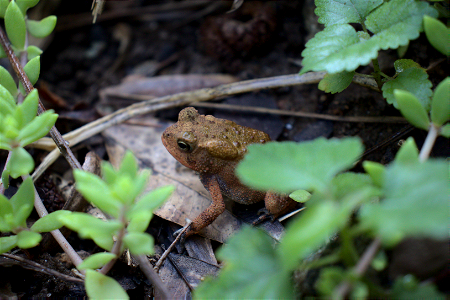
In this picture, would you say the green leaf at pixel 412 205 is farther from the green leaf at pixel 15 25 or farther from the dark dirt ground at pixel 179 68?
the green leaf at pixel 15 25

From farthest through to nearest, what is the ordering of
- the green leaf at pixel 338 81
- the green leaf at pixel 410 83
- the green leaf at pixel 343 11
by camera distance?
the green leaf at pixel 338 81 < the green leaf at pixel 343 11 < the green leaf at pixel 410 83

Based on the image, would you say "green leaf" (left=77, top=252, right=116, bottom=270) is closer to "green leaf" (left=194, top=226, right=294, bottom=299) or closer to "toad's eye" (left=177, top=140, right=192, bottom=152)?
"green leaf" (left=194, top=226, right=294, bottom=299)

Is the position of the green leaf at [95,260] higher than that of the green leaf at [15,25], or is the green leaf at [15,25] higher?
the green leaf at [15,25]

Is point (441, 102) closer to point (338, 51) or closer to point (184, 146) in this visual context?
point (338, 51)

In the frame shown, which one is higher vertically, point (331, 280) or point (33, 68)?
point (33, 68)

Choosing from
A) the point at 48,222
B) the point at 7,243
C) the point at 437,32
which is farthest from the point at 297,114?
the point at 7,243

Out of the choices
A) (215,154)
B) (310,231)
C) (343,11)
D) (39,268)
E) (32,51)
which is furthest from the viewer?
(215,154)

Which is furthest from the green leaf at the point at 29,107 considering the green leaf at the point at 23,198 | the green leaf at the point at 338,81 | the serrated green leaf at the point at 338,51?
the green leaf at the point at 338,81
